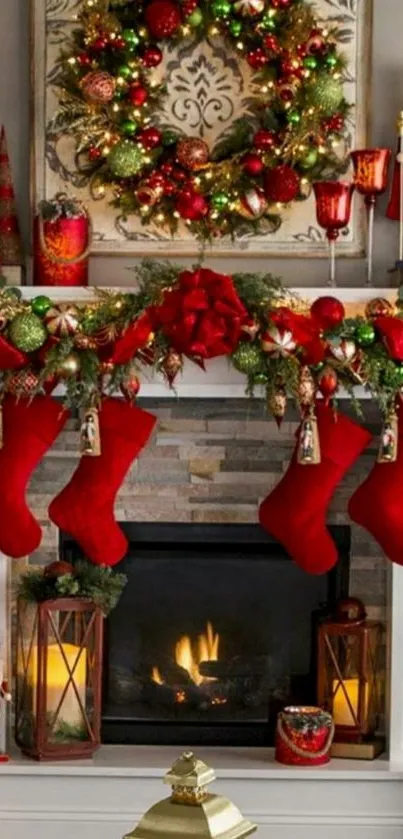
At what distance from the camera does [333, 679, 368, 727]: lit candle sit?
3.60 meters

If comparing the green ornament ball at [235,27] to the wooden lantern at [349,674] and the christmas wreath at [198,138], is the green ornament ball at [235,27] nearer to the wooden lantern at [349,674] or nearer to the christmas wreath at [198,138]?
the christmas wreath at [198,138]

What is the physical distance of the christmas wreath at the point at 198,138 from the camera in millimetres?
3465

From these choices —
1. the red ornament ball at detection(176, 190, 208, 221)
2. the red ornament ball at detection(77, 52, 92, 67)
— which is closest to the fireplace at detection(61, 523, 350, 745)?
the red ornament ball at detection(176, 190, 208, 221)

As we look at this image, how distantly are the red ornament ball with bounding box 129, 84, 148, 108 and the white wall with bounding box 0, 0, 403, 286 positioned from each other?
271 mm

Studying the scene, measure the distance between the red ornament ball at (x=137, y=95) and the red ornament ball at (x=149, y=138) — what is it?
7cm

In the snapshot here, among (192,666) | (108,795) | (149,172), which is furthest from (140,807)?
(149,172)

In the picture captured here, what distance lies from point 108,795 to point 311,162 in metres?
1.55

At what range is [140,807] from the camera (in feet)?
11.6

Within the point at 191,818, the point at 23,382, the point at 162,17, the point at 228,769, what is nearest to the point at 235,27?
the point at 162,17

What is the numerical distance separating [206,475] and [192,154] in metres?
0.79

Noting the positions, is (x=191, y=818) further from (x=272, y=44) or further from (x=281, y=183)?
(x=272, y=44)

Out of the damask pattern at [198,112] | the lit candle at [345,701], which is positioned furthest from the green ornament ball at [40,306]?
the lit candle at [345,701]

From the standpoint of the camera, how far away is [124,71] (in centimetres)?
348

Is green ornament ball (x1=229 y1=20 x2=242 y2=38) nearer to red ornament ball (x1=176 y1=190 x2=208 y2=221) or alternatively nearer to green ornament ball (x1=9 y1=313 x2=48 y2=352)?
red ornament ball (x1=176 y1=190 x2=208 y2=221)
